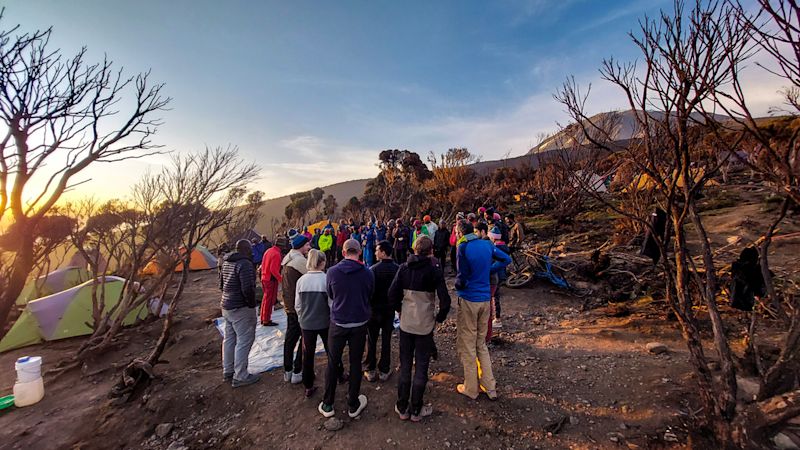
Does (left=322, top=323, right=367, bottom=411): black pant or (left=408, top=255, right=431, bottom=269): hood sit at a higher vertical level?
(left=408, top=255, right=431, bottom=269): hood

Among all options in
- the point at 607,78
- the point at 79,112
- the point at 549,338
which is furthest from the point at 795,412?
the point at 79,112

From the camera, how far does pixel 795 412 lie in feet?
7.41

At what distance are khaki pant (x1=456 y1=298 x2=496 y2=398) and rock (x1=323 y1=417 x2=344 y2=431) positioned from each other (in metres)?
1.42

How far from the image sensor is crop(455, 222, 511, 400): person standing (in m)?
3.74

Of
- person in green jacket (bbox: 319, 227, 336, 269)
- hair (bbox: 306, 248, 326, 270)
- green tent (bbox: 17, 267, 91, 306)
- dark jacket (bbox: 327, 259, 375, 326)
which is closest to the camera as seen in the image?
dark jacket (bbox: 327, 259, 375, 326)

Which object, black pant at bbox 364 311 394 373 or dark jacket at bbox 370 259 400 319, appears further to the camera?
black pant at bbox 364 311 394 373

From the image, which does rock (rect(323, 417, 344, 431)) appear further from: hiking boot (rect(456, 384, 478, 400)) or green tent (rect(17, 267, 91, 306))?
green tent (rect(17, 267, 91, 306))

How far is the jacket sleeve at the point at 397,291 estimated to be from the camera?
3596mm

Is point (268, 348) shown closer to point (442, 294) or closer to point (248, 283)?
point (248, 283)

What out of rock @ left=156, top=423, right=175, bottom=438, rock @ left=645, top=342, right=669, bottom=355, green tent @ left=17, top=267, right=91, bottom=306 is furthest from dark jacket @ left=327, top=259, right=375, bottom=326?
Result: green tent @ left=17, top=267, right=91, bottom=306

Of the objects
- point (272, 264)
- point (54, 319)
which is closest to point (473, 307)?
point (272, 264)

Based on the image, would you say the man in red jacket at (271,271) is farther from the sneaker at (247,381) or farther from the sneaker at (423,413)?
the sneaker at (423,413)

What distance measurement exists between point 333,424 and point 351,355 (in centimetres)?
70

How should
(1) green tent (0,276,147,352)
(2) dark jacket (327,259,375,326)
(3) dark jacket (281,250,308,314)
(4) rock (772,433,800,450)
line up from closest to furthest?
(4) rock (772,433,800,450) < (2) dark jacket (327,259,375,326) < (3) dark jacket (281,250,308,314) < (1) green tent (0,276,147,352)
